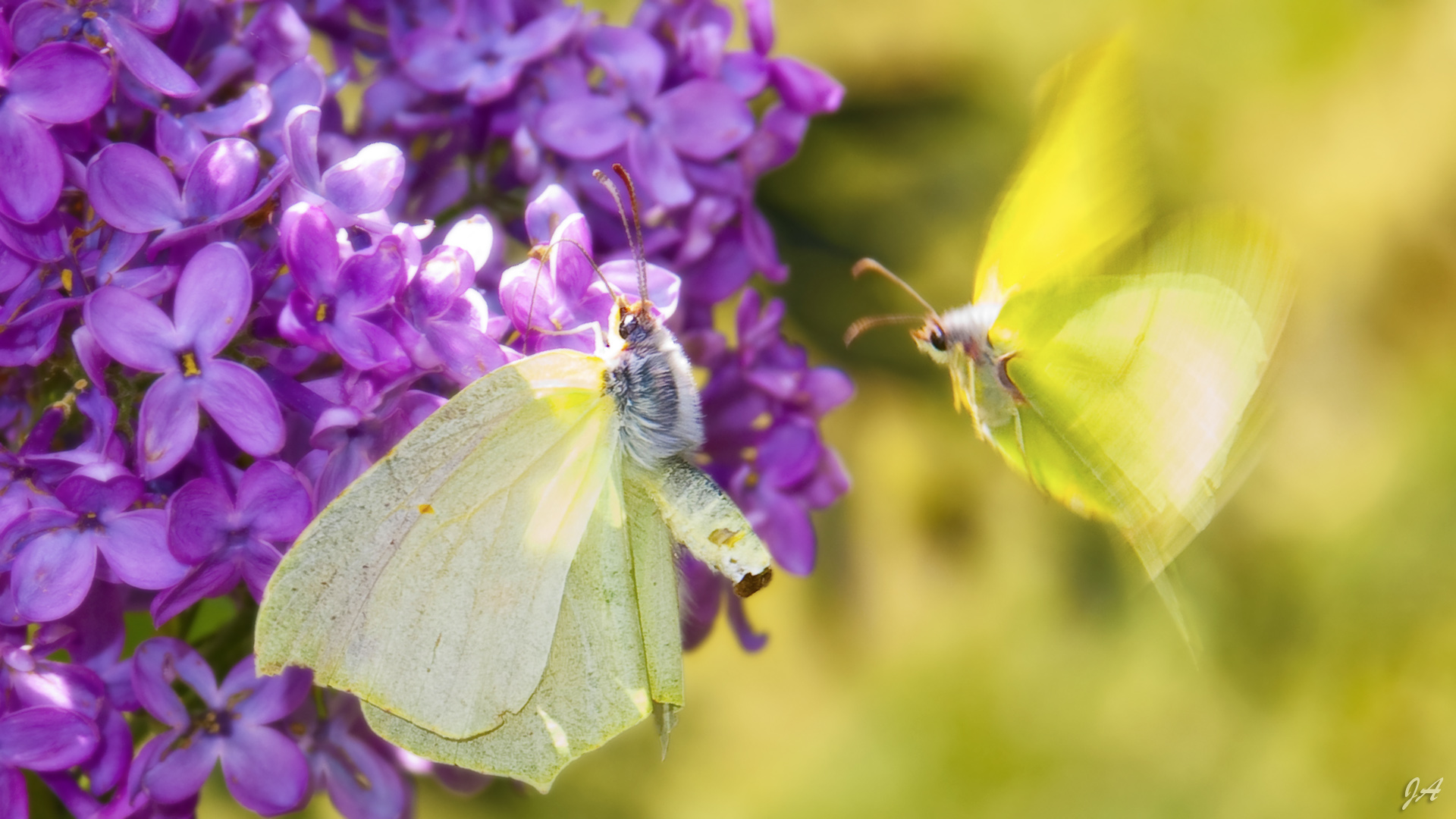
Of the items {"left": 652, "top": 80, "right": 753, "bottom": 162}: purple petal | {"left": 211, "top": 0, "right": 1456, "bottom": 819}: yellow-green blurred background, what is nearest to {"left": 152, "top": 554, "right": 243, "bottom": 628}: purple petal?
{"left": 652, "top": 80, "right": 753, "bottom": 162}: purple petal

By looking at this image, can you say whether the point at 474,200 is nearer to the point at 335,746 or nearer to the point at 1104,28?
the point at 335,746

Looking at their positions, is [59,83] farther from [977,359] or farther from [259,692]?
[977,359]

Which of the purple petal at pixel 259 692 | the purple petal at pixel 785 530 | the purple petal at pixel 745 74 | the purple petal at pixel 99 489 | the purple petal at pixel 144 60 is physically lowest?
the purple petal at pixel 259 692

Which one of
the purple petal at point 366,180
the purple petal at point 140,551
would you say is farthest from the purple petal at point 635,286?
the purple petal at point 140,551

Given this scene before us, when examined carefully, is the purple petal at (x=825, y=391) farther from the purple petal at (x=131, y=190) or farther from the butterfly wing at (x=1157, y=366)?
the purple petal at (x=131, y=190)

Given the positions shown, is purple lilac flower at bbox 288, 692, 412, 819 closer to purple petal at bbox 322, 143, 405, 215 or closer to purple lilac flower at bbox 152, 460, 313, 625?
purple lilac flower at bbox 152, 460, 313, 625
